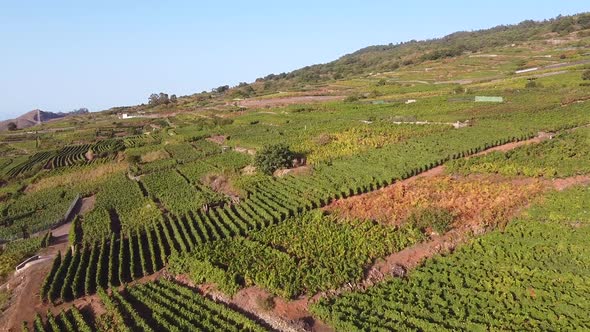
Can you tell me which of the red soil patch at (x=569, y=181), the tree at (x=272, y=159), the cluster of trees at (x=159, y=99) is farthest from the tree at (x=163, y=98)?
the red soil patch at (x=569, y=181)

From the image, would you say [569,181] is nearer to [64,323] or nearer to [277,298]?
[277,298]

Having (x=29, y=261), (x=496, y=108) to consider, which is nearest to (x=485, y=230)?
(x=29, y=261)

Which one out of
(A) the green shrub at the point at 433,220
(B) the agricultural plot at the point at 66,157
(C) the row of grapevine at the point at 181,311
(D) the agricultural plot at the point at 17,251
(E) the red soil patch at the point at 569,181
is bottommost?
(C) the row of grapevine at the point at 181,311

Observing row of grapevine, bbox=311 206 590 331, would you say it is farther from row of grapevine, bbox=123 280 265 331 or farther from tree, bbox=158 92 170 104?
tree, bbox=158 92 170 104

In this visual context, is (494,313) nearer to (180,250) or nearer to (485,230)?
(485,230)

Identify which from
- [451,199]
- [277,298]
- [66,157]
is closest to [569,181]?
[451,199]

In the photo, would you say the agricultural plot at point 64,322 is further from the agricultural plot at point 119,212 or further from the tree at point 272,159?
the tree at point 272,159
